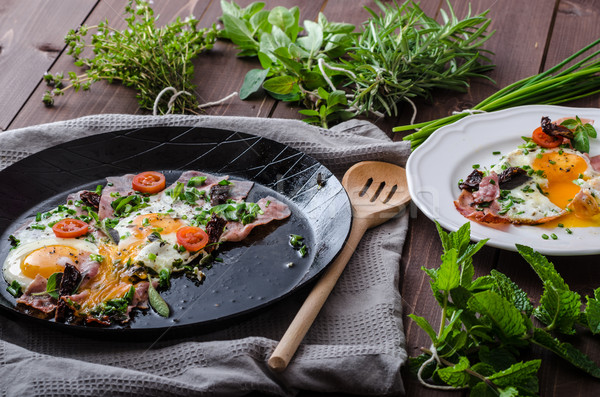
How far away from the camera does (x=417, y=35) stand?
3285mm

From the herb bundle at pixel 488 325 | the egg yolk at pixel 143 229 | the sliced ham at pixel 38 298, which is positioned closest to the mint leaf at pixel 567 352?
the herb bundle at pixel 488 325

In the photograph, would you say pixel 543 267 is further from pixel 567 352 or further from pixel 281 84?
pixel 281 84

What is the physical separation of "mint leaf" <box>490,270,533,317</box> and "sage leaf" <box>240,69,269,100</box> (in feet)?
5.75

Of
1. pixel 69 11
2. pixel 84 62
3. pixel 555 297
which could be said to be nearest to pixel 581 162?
pixel 555 297

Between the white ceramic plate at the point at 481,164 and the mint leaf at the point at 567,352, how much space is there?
1.26ft

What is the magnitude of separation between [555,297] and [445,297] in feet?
1.16

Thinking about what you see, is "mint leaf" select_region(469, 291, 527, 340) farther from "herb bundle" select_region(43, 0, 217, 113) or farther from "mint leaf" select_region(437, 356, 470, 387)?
"herb bundle" select_region(43, 0, 217, 113)

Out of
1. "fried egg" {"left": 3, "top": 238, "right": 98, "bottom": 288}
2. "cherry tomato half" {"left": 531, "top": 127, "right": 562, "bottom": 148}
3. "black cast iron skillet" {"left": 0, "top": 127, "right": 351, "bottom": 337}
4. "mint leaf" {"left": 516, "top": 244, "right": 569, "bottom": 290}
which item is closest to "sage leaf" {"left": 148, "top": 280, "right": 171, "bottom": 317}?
"black cast iron skillet" {"left": 0, "top": 127, "right": 351, "bottom": 337}

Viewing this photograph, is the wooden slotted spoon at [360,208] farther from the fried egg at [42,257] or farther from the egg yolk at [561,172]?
the fried egg at [42,257]

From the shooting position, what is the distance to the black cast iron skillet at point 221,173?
A: 7.07 ft

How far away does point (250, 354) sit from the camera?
2.01 meters

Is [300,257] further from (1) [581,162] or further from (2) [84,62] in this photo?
(2) [84,62]

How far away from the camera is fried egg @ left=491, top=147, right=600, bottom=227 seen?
8.05 feet

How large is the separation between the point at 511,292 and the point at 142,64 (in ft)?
7.08
